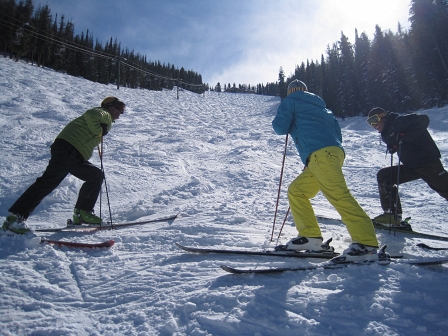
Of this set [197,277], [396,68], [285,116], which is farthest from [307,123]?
[396,68]

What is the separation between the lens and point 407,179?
4078 mm

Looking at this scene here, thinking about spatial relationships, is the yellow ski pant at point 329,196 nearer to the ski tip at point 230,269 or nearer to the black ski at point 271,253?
the black ski at point 271,253

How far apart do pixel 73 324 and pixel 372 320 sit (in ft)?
6.05

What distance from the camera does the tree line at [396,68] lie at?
2830 centimetres

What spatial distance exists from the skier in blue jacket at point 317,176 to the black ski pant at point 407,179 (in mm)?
1859

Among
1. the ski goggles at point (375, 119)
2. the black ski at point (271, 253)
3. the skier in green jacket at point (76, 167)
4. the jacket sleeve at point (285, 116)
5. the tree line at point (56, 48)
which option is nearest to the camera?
the black ski at point (271, 253)

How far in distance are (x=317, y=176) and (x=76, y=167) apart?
10.1 feet

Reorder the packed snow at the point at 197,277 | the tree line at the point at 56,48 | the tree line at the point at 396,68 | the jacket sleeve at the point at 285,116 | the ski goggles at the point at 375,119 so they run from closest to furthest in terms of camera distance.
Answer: the packed snow at the point at 197,277, the jacket sleeve at the point at 285,116, the ski goggles at the point at 375,119, the tree line at the point at 396,68, the tree line at the point at 56,48

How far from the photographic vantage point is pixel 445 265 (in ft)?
8.14

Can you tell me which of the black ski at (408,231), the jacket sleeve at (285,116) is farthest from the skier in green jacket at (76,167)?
the black ski at (408,231)

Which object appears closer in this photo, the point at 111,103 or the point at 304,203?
the point at 304,203

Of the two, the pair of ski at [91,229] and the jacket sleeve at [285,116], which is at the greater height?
the jacket sleeve at [285,116]

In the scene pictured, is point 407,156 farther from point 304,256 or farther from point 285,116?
point 304,256

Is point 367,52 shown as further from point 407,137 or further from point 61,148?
point 61,148
